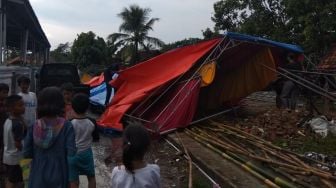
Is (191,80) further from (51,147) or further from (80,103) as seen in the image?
(51,147)

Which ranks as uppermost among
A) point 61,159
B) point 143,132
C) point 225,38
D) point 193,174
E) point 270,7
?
point 270,7

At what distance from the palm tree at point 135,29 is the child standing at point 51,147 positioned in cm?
4308

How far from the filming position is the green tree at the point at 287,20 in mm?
24438

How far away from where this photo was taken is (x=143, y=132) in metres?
3.27

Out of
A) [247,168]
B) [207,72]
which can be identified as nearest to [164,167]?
[247,168]

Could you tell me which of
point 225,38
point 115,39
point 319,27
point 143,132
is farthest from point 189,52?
point 115,39

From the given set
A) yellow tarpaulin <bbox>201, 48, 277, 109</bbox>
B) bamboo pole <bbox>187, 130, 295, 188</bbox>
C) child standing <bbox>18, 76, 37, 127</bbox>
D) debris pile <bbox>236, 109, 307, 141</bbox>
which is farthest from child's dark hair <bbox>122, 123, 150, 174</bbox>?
yellow tarpaulin <bbox>201, 48, 277, 109</bbox>

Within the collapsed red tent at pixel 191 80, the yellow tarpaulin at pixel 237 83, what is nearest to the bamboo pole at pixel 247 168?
→ the collapsed red tent at pixel 191 80

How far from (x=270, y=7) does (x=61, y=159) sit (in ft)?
86.7

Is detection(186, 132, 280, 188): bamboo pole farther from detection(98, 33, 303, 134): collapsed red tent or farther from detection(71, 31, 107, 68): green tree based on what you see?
detection(71, 31, 107, 68): green tree

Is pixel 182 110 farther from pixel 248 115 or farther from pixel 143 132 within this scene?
pixel 143 132

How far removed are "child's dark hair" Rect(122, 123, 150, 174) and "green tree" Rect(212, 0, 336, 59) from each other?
22.4 meters

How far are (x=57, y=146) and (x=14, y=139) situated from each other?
125 cm

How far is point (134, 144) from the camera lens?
3.22 metres
